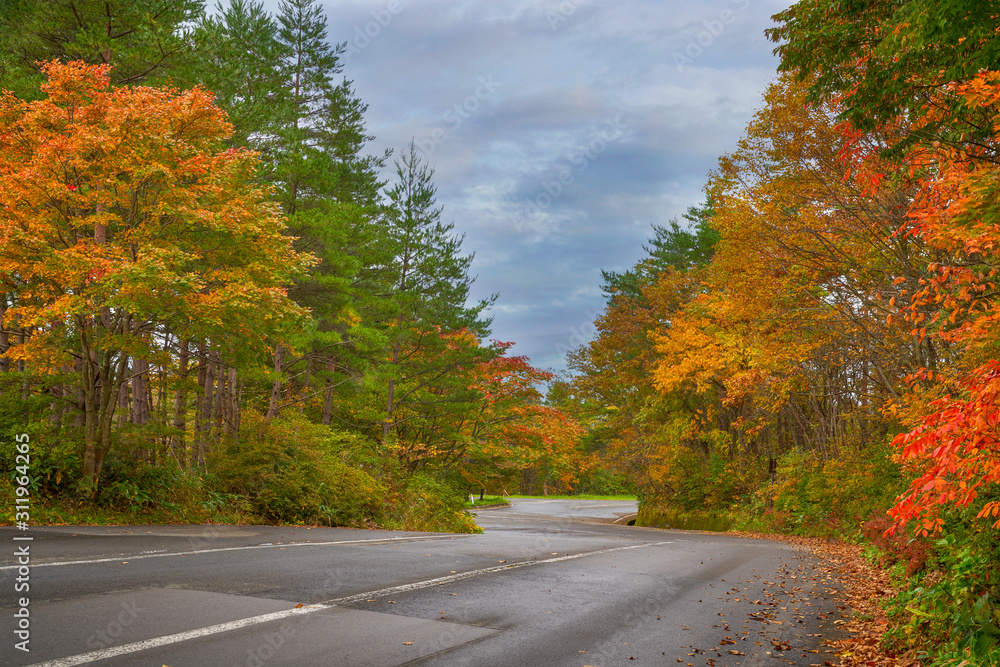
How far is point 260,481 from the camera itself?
50.4 feet

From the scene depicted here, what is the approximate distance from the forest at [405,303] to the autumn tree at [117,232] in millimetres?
60

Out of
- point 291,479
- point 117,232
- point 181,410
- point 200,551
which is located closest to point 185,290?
point 117,232

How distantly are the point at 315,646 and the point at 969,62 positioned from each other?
786 cm

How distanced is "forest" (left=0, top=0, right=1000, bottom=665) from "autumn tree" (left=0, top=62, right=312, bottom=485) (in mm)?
60

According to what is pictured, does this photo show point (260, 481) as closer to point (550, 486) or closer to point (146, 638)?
point (146, 638)

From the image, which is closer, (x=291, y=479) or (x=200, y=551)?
(x=200, y=551)

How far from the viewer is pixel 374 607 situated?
591 cm

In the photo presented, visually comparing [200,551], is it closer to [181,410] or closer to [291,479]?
[291,479]

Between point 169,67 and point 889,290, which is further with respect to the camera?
point 169,67

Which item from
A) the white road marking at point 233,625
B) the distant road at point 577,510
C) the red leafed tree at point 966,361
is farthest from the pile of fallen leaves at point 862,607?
the distant road at point 577,510

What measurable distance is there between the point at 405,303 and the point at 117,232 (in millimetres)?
12249

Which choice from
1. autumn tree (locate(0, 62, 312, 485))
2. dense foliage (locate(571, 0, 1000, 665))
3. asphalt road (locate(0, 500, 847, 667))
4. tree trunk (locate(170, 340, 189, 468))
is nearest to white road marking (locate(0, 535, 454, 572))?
asphalt road (locate(0, 500, 847, 667))

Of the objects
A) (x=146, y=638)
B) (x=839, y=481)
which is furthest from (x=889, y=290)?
(x=146, y=638)

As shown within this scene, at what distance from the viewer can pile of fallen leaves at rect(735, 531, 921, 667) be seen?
17.4 feet
